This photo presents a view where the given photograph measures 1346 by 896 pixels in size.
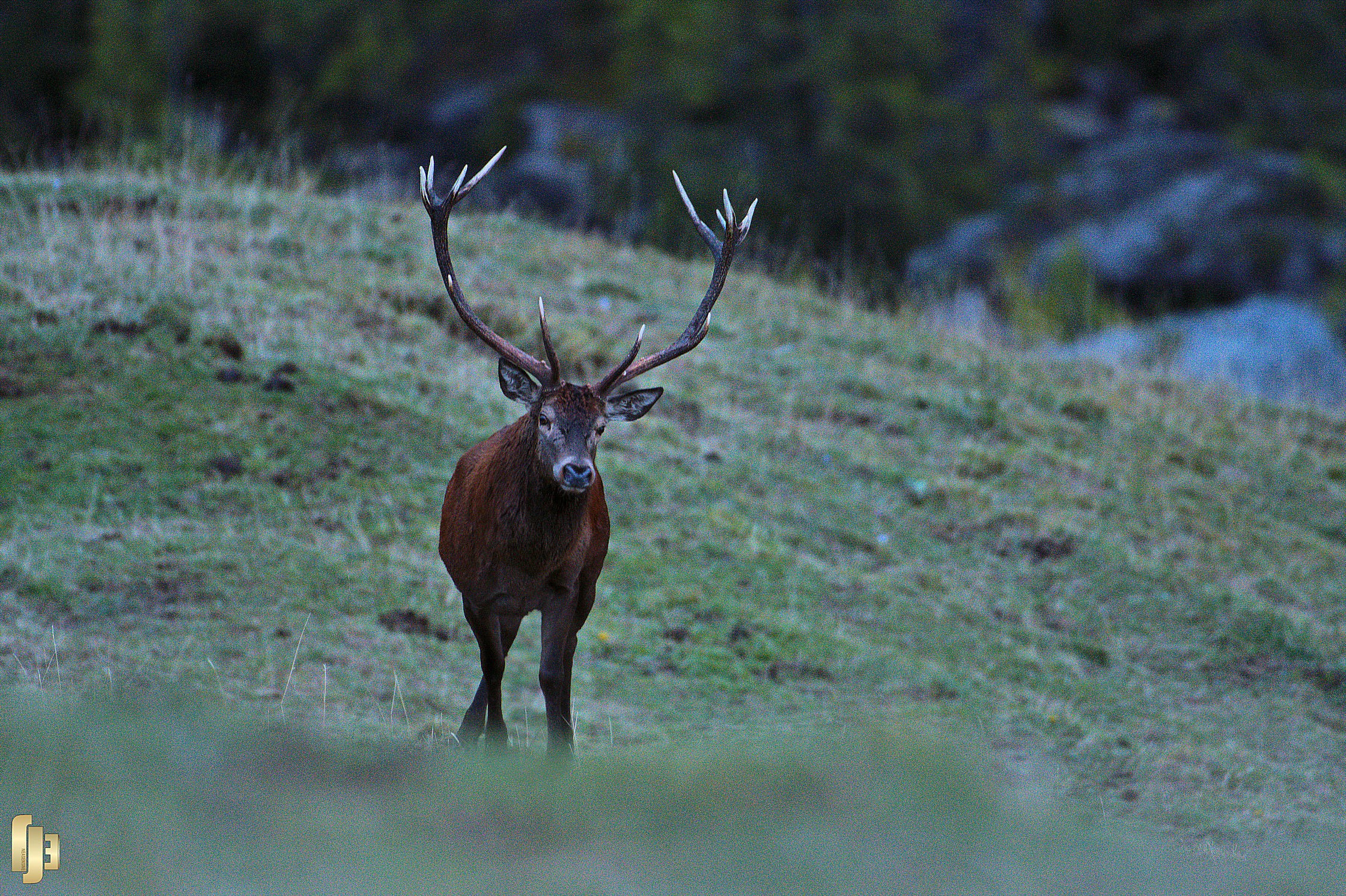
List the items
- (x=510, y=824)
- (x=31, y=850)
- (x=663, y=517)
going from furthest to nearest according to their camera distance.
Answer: (x=663, y=517)
(x=510, y=824)
(x=31, y=850)

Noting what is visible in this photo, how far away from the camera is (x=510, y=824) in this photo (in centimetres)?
479

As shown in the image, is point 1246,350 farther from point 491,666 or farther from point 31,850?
point 31,850

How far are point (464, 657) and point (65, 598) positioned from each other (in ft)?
6.77

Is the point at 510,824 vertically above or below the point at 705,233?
below

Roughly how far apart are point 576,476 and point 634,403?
2.68 feet

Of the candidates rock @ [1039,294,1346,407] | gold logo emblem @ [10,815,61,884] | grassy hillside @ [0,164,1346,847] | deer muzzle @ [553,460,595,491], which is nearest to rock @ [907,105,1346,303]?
rock @ [1039,294,1346,407]

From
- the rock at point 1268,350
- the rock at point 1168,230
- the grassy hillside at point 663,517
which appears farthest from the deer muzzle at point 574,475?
the rock at point 1168,230

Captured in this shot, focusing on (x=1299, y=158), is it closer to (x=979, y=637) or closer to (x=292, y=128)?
(x=292, y=128)

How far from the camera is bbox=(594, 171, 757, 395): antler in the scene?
254 inches

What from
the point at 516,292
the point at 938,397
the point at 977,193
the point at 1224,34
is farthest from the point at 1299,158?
the point at 516,292

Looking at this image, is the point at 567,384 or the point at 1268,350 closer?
the point at 567,384

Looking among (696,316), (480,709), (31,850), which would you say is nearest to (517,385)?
(696,316)

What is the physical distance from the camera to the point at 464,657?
8.41 m

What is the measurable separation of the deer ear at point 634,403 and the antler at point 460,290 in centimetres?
29
